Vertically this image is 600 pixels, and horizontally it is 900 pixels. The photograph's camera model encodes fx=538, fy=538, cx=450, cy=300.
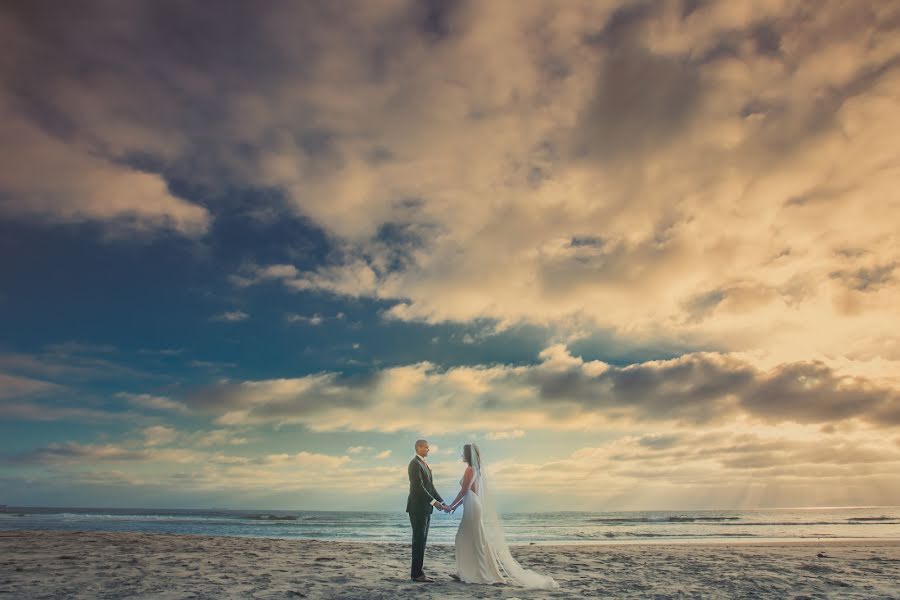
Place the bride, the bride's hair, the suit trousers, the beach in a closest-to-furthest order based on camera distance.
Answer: the beach → the bride → the suit trousers → the bride's hair

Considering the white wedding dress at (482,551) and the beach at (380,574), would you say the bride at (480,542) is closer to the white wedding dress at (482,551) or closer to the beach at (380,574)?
the white wedding dress at (482,551)

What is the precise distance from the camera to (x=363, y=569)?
1298cm

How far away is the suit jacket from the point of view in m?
11.3

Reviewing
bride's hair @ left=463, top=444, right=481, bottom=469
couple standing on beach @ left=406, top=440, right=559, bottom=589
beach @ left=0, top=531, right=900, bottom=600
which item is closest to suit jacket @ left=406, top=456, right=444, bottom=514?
couple standing on beach @ left=406, top=440, right=559, bottom=589

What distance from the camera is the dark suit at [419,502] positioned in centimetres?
1122

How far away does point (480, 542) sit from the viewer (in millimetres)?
11266

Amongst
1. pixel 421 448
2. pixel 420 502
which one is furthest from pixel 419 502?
pixel 421 448

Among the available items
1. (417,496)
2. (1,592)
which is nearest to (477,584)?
(417,496)

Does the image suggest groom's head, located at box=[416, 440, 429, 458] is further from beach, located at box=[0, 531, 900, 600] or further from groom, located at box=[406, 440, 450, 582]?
beach, located at box=[0, 531, 900, 600]

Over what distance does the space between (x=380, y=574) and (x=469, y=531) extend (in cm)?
256

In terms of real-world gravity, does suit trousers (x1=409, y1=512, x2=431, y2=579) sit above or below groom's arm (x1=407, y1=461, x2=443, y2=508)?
below

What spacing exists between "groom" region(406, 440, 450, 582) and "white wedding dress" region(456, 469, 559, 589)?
58 cm

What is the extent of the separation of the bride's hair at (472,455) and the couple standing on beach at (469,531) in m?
0.13

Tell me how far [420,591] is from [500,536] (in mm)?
2221
